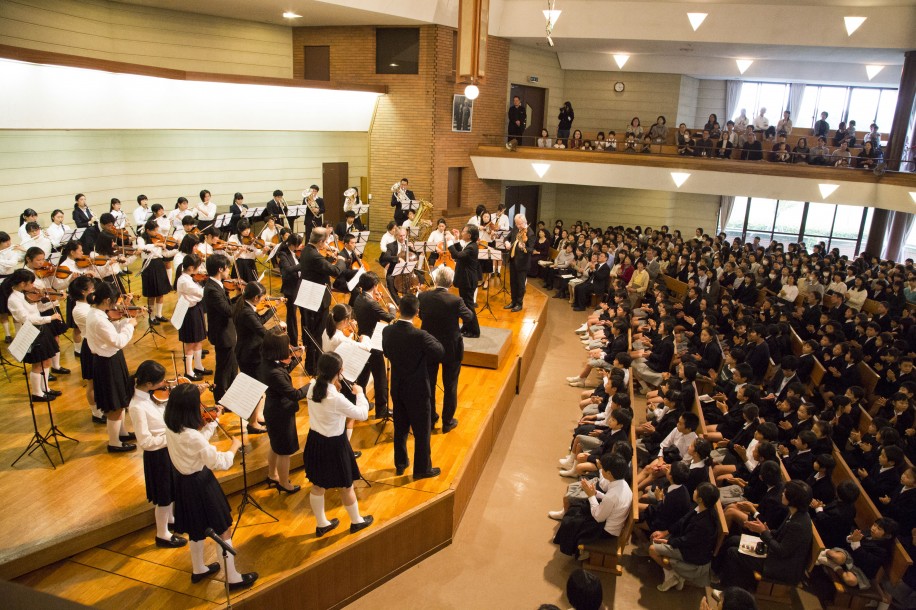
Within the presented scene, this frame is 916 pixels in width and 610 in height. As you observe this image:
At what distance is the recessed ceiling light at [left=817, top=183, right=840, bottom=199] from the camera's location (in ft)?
44.1

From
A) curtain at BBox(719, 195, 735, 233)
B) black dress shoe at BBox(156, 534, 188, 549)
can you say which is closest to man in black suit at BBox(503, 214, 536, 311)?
black dress shoe at BBox(156, 534, 188, 549)

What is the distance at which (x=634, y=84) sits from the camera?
17.8 metres

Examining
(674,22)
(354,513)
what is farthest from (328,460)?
(674,22)

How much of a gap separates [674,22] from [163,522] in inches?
529

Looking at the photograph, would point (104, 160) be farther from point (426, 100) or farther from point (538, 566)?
point (538, 566)

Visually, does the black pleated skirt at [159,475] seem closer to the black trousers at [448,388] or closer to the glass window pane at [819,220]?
the black trousers at [448,388]

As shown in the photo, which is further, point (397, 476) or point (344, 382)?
point (397, 476)

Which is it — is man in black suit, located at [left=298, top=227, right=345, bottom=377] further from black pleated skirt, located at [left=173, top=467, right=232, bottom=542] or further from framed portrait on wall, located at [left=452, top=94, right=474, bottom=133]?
framed portrait on wall, located at [left=452, top=94, right=474, bottom=133]

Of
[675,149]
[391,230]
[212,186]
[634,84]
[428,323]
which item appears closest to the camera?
[428,323]

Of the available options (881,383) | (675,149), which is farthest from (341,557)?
(675,149)

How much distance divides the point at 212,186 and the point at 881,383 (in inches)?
465

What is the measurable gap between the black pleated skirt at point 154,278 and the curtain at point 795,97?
1720 cm

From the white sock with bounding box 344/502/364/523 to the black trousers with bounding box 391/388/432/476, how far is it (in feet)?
2.79

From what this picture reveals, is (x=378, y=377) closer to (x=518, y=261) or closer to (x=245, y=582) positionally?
(x=245, y=582)
